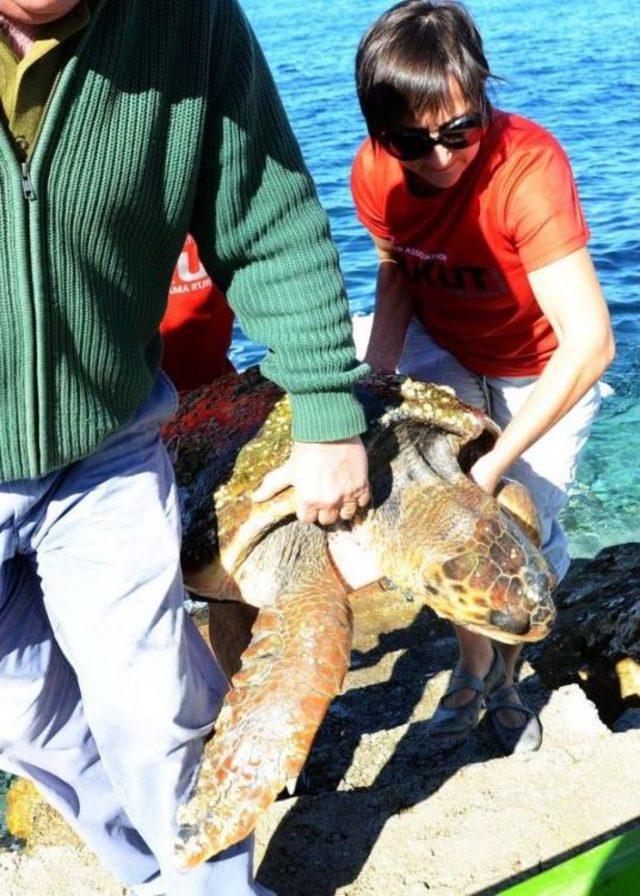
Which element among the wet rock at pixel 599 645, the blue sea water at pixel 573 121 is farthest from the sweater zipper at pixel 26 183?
the wet rock at pixel 599 645

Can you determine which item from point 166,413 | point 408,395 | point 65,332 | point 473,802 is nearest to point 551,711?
point 473,802

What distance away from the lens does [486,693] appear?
3.62 m

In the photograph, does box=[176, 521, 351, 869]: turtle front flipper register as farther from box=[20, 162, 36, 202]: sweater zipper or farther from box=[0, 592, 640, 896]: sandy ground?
box=[20, 162, 36, 202]: sweater zipper

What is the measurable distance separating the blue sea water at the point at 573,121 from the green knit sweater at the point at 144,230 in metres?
1.18

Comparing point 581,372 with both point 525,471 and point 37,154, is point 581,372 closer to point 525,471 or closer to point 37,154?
point 525,471

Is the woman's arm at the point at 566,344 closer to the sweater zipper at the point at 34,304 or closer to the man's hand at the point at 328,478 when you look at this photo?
the man's hand at the point at 328,478

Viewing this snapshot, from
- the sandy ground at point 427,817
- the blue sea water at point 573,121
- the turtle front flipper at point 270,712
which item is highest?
the turtle front flipper at point 270,712

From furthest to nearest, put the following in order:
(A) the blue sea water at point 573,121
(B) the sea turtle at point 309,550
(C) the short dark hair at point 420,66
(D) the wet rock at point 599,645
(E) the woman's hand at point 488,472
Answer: (A) the blue sea water at point 573,121, (D) the wet rock at point 599,645, (E) the woman's hand at point 488,472, (C) the short dark hair at point 420,66, (B) the sea turtle at point 309,550

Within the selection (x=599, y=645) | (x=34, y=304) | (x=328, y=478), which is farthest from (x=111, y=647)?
(x=599, y=645)

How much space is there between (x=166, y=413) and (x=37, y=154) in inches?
27.4

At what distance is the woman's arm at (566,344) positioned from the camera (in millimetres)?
2924

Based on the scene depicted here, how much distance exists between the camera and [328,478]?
2.47 metres

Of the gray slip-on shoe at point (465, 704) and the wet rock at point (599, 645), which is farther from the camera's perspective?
the wet rock at point (599, 645)

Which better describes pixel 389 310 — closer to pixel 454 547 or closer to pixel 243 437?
pixel 243 437
